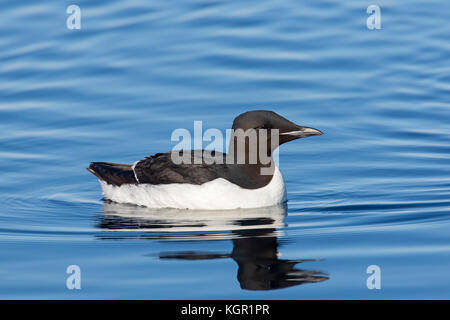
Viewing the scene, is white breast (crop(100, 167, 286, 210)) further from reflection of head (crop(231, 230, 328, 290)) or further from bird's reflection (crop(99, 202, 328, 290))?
reflection of head (crop(231, 230, 328, 290))

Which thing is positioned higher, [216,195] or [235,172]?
[235,172]

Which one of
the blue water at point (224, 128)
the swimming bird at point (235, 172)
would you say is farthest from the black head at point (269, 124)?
the blue water at point (224, 128)

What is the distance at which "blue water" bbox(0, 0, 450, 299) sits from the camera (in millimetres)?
8133

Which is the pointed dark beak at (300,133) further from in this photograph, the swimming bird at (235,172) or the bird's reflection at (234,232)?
the bird's reflection at (234,232)

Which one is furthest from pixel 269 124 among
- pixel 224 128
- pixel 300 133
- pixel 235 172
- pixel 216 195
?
pixel 224 128

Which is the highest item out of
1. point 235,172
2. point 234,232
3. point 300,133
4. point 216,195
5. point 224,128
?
point 224,128

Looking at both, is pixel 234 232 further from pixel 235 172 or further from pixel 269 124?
pixel 269 124

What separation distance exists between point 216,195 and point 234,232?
0.94m

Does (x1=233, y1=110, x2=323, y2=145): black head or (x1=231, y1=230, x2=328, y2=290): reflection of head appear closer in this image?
(x1=231, y1=230, x2=328, y2=290): reflection of head

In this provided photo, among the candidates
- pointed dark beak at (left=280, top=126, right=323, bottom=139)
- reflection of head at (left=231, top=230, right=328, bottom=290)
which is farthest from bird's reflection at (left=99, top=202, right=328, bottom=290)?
pointed dark beak at (left=280, top=126, right=323, bottom=139)

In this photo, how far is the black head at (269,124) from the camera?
10.0 meters

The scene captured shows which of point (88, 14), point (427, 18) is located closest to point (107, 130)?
point (88, 14)

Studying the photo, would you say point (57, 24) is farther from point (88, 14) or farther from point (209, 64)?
point (209, 64)

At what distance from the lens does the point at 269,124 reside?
395 inches
